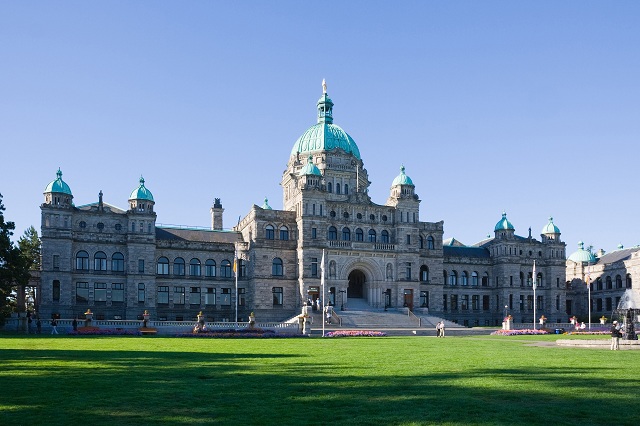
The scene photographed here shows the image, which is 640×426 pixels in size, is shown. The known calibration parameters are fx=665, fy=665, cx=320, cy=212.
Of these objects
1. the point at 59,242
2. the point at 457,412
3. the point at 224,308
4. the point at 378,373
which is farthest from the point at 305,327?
the point at 457,412

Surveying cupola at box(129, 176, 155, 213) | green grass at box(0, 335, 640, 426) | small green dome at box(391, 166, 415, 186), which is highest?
small green dome at box(391, 166, 415, 186)

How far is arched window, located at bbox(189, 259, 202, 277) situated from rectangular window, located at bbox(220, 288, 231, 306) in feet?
13.3

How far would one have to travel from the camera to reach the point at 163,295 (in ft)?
269

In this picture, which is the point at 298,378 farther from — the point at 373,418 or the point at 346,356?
the point at 346,356

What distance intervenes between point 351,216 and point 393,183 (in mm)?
8113

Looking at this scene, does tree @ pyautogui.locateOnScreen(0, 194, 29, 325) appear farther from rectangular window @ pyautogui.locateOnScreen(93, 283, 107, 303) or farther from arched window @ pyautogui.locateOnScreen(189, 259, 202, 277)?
arched window @ pyautogui.locateOnScreen(189, 259, 202, 277)

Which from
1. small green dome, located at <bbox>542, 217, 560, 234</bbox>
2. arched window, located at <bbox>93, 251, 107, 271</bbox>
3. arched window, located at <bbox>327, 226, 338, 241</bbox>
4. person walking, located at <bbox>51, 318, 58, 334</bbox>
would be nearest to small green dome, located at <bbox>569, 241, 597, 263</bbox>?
small green dome, located at <bbox>542, 217, 560, 234</bbox>

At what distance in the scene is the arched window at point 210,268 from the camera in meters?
84.9

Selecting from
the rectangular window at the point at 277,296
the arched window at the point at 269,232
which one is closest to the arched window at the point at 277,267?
the rectangular window at the point at 277,296

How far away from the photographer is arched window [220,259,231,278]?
8569 centimetres

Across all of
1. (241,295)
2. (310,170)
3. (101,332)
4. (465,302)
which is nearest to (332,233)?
(310,170)

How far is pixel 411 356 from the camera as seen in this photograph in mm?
29688

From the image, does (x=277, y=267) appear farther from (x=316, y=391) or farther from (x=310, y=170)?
(x=316, y=391)

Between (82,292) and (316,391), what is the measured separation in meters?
66.7
